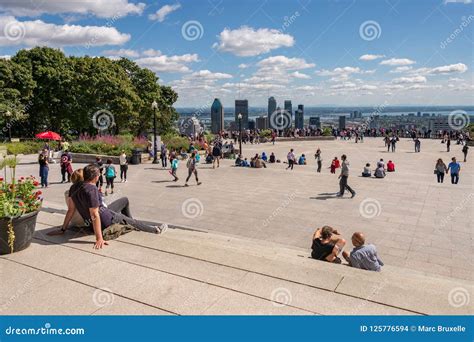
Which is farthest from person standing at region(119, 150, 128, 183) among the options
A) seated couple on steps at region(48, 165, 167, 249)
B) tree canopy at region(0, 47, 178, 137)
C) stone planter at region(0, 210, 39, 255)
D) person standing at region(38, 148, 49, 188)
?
tree canopy at region(0, 47, 178, 137)

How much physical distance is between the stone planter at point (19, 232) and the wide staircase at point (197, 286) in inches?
5.7

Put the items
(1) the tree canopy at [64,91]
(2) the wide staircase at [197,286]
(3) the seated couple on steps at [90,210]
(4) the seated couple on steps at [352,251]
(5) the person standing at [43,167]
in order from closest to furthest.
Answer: (2) the wide staircase at [197,286]
(3) the seated couple on steps at [90,210]
(4) the seated couple on steps at [352,251]
(5) the person standing at [43,167]
(1) the tree canopy at [64,91]

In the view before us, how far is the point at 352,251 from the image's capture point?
20.7ft

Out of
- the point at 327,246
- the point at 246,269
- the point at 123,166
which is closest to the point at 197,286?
the point at 246,269

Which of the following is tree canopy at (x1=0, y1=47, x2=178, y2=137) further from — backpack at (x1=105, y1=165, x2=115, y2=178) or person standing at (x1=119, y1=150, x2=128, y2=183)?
backpack at (x1=105, y1=165, x2=115, y2=178)

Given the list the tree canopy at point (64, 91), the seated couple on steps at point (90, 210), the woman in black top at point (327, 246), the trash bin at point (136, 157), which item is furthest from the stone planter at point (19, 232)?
the tree canopy at point (64, 91)

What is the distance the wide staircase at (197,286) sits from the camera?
13.6 feet

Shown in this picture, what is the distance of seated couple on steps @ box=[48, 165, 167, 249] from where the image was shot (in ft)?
18.9

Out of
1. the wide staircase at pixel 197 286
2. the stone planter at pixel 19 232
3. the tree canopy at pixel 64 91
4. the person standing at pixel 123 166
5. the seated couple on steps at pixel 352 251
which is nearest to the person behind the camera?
the wide staircase at pixel 197 286

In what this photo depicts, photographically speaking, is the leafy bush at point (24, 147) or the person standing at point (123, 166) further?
the leafy bush at point (24, 147)

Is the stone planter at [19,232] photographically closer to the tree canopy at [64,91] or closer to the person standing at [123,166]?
the person standing at [123,166]

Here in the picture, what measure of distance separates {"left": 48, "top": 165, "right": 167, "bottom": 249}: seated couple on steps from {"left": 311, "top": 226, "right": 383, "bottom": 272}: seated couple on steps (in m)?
2.84

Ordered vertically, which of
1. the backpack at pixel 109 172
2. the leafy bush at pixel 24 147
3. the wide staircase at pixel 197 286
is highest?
the leafy bush at pixel 24 147

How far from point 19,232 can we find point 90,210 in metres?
1.07
